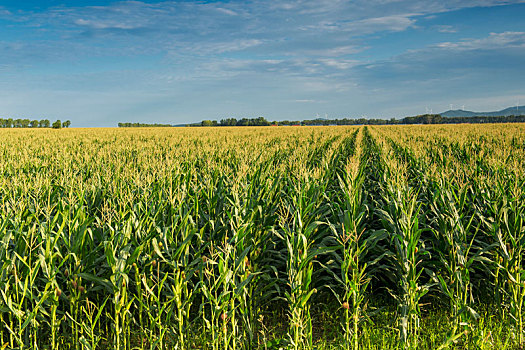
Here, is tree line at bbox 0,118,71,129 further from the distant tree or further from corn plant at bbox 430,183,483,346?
corn plant at bbox 430,183,483,346

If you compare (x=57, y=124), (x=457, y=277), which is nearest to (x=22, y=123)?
(x=57, y=124)

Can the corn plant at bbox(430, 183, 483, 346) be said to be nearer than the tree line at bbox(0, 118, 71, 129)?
Yes

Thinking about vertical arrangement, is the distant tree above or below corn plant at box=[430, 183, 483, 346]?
above

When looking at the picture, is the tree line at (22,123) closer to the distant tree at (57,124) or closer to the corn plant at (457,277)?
the distant tree at (57,124)

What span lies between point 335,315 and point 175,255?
2.27 meters

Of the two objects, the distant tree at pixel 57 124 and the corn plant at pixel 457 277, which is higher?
the distant tree at pixel 57 124

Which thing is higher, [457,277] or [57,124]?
[57,124]

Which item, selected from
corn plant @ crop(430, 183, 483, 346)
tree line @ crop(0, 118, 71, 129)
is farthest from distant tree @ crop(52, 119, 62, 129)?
corn plant @ crop(430, 183, 483, 346)

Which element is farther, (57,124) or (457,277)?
(57,124)

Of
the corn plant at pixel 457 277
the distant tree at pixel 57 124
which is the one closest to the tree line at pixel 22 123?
the distant tree at pixel 57 124

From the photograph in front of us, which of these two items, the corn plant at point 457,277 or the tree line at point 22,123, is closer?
the corn plant at point 457,277

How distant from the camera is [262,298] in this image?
14.2 feet

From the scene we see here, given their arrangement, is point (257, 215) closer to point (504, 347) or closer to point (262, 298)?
point (262, 298)

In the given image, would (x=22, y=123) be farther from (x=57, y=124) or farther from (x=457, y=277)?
(x=457, y=277)
